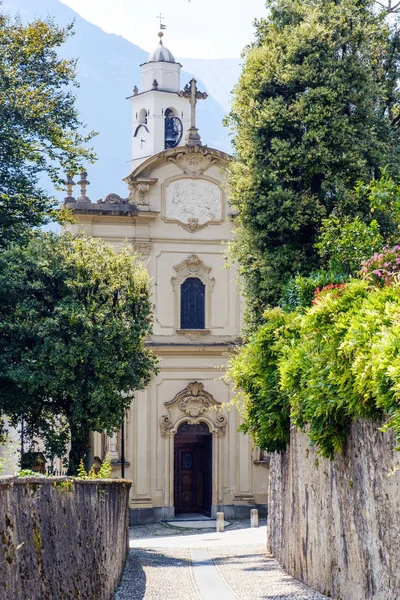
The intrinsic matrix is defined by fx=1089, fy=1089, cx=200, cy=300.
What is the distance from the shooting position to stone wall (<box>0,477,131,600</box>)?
786cm

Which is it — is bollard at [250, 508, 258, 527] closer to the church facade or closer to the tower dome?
the church facade

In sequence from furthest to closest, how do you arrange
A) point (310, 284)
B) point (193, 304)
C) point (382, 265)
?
1. point (193, 304)
2. point (310, 284)
3. point (382, 265)

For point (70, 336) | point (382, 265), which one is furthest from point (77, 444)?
point (382, 265)

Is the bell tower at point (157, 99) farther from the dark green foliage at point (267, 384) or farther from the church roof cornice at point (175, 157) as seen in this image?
the dark green foliage at point (267, 384)

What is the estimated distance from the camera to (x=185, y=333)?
37.5 meters

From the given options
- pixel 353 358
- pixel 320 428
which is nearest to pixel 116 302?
pixel 320 428

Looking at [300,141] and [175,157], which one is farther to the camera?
[175,157]

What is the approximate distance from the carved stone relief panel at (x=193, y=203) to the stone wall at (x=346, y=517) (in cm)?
1977

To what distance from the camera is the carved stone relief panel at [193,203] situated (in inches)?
1501

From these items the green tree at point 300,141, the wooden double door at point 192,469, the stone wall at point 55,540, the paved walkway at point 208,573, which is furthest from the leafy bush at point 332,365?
the wooden double door at point 192,469

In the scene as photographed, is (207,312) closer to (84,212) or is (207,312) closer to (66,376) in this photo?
(84,212)

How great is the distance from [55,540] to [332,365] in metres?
4.14

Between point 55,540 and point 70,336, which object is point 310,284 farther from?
point 55,540

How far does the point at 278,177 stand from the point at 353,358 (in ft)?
37.9
